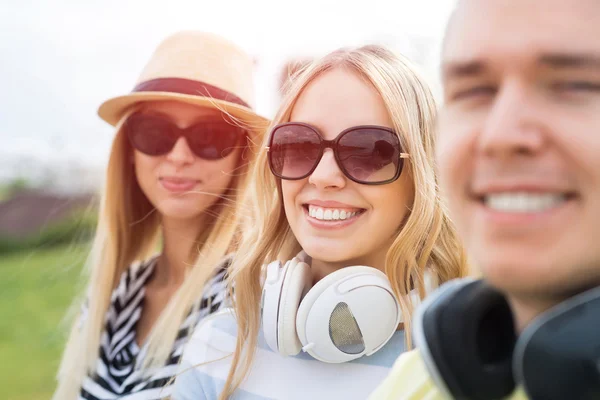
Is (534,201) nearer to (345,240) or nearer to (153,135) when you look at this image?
(345,240)

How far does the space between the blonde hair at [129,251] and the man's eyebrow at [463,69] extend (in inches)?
72.6

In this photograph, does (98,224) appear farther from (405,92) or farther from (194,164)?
(405,92)

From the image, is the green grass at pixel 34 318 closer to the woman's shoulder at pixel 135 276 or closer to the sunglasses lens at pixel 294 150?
the woman's shoulder at pixel 135 276

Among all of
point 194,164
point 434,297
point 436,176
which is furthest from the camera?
point 194,164

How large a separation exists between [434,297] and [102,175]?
7.98ft

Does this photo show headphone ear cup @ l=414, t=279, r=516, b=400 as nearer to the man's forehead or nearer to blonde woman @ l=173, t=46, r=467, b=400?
the man's forehead

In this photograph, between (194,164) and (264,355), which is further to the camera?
(194,164)

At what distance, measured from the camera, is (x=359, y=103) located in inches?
67.0

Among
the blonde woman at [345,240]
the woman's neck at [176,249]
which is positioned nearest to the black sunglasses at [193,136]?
the woman's neck at [176,249]

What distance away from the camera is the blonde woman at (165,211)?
2.56m

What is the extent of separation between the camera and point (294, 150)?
5.64 ft

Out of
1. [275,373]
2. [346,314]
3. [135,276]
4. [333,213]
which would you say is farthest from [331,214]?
[135,276]

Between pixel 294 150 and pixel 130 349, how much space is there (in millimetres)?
1448

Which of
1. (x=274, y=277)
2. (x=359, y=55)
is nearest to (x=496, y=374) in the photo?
(x=274, y=277)
